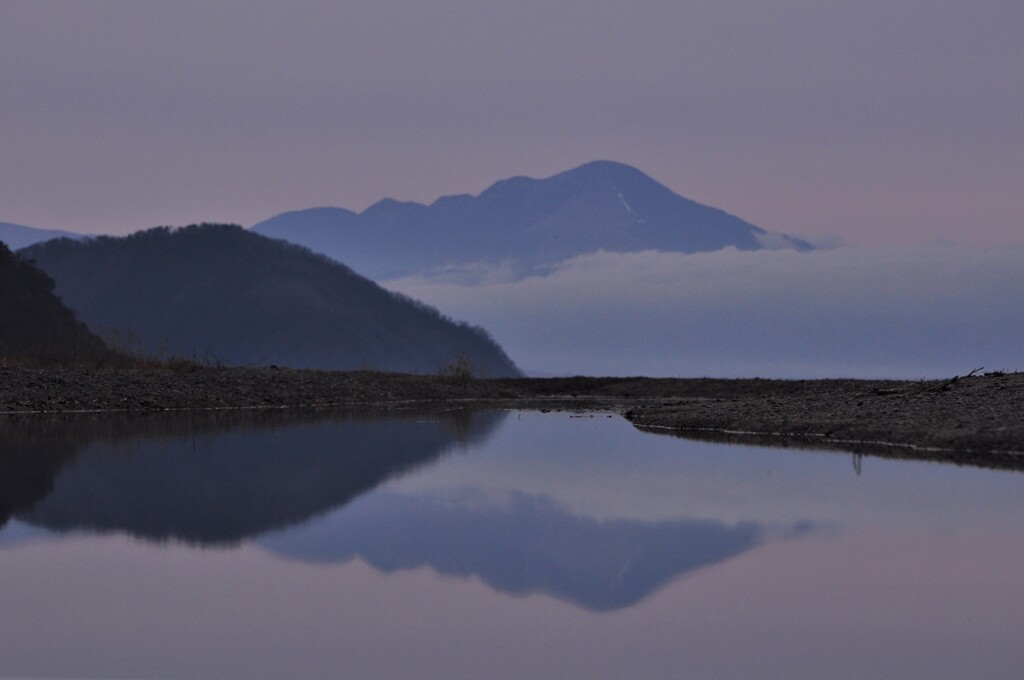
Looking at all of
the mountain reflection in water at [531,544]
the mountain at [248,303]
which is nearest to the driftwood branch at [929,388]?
the mountain reflection in water at [531,544]

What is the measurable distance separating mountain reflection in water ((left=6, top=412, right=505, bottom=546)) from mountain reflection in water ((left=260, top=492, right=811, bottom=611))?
1082mm

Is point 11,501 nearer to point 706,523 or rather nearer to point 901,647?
point 706,523

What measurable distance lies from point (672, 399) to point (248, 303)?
92.2 metres

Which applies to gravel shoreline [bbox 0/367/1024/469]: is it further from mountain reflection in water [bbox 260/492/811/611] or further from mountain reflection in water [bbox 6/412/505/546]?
mountain reflection in water [bbox 260/492/811/611]

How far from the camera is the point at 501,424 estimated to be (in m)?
33.2

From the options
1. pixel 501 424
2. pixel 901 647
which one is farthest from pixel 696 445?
pixel 901 647

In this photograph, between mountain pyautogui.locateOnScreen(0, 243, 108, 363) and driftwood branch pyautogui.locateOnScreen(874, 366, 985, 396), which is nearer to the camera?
driftwood branch pyautogui.locateOnScreen(874, 366, 985, 396)

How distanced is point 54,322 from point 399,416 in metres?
46.1

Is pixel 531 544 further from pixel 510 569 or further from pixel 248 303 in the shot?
pixel 248 303

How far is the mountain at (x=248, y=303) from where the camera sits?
5037 inches

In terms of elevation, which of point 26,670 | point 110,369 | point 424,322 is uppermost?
point 424,322

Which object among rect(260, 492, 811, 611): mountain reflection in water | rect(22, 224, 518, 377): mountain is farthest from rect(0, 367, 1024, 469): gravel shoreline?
rect(22, 224, 518, 377): mountain

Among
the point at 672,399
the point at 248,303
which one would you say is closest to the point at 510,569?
the point at 672,399

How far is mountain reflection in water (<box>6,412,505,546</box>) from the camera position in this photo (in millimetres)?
14320
